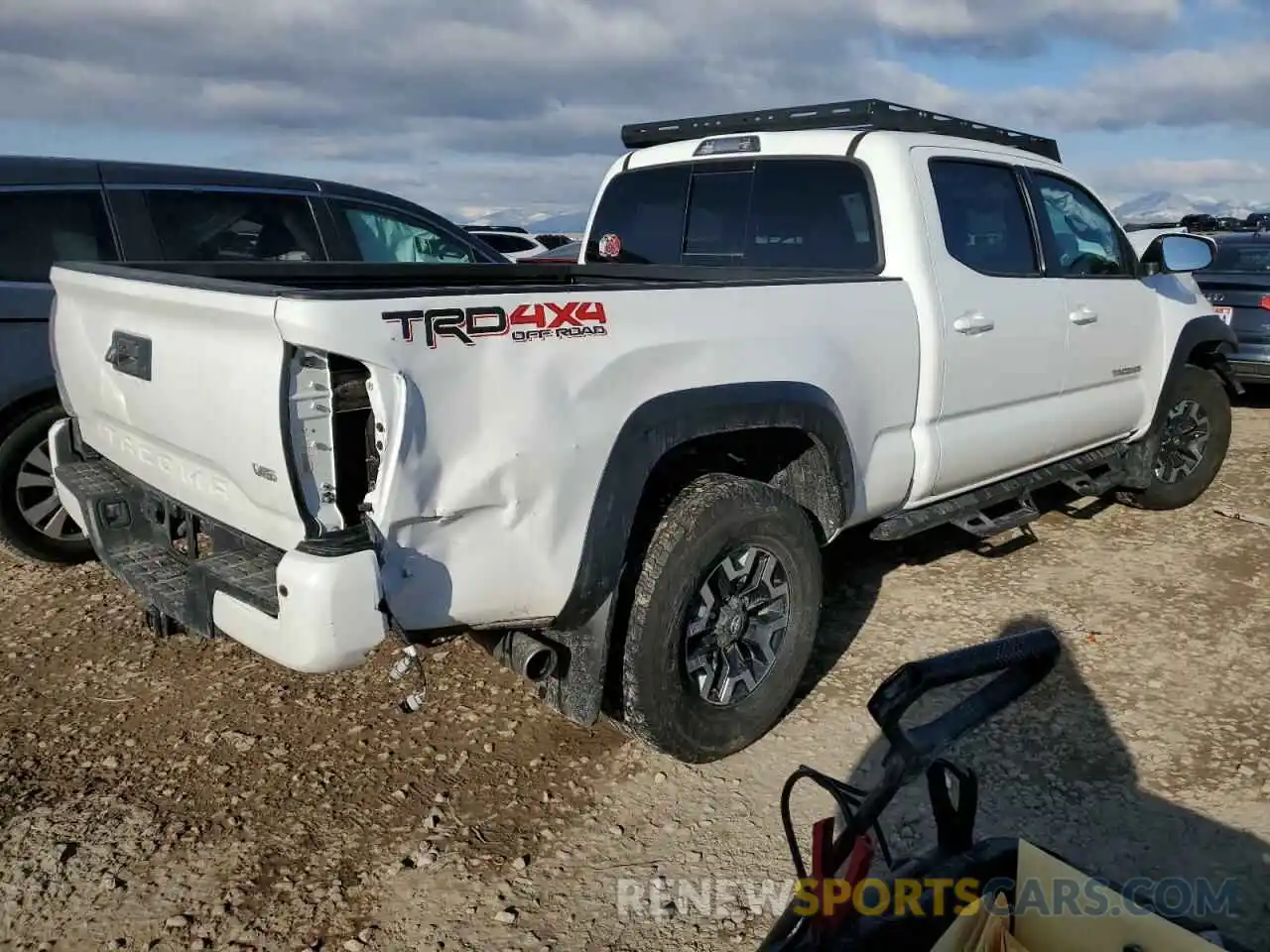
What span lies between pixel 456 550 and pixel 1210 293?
898cm

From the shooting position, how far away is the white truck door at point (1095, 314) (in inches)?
181

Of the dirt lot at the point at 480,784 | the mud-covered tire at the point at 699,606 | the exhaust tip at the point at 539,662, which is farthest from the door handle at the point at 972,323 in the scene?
the exhaust tip at the point at 539,662

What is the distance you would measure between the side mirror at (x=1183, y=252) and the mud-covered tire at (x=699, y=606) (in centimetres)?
287

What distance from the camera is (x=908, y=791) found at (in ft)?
10.2

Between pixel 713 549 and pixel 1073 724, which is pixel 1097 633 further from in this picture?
pixel 713 549

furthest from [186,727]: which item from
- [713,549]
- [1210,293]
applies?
[1210,293]

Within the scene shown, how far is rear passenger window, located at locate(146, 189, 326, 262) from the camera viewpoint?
5.19 metres

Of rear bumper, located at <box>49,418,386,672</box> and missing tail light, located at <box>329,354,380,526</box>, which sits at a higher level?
missing tail light, located at <box>329,354,380,526</box>

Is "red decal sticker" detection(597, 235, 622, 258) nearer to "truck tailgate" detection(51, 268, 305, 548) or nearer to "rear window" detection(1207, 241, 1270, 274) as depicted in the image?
"truck tailgate" detection(51, 268, 305, 548)

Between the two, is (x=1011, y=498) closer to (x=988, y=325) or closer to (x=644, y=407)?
(x=988, y=325)

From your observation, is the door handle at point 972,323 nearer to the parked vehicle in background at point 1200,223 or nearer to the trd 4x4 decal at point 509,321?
the trd 4x4 decal at point 509,321

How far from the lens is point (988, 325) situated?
4000 mm

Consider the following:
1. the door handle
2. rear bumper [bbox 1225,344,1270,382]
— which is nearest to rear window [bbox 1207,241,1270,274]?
rear bumper [bbox 1225,344,1270,382]

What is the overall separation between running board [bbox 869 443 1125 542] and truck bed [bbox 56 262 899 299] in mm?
961
